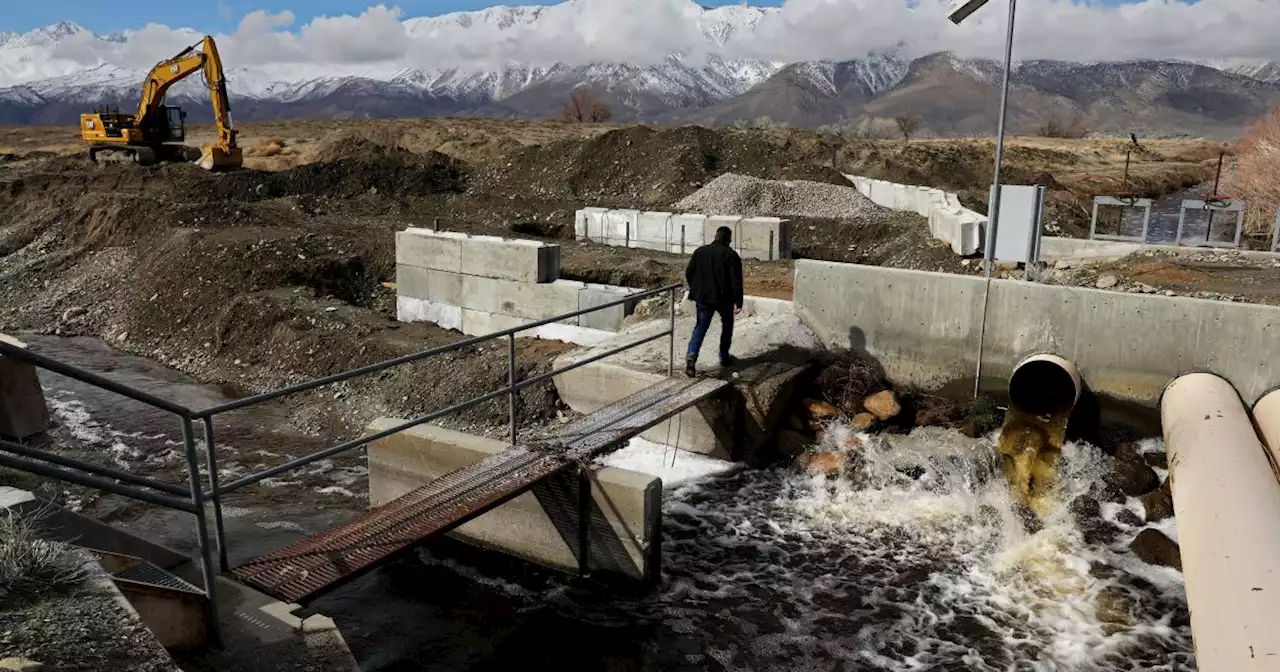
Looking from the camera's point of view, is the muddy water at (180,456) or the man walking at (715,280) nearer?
the muddy water at (180,456)

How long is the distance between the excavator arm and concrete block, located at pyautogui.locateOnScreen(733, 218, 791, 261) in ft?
63.6

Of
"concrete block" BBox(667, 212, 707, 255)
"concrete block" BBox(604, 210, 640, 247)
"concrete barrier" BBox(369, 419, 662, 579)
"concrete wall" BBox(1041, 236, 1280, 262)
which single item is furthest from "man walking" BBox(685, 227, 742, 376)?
"concrete block" BBox(604, 210, 640, 247)

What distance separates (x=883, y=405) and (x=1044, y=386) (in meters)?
1.89

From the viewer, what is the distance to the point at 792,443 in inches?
419

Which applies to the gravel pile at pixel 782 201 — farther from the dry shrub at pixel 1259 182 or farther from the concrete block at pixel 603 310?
the dry shrub at pixel 1259 182

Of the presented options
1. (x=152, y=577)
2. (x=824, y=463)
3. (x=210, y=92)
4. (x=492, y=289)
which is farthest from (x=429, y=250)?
(x=210, y=92)

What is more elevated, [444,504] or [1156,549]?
[444,504]

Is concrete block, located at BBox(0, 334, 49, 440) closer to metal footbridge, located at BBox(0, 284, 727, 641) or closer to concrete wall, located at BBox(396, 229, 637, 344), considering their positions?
metal footbridge, located at BBox(0, 284, 727, 641)

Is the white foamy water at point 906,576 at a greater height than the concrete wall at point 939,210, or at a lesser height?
lesser

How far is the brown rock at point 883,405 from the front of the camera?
419 inches

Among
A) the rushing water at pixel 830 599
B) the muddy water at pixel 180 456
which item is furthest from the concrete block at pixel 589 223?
the rushing water at pixel 830 599

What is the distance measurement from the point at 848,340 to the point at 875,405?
119 centimetres

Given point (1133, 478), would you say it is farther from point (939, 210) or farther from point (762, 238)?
point (939, 210)

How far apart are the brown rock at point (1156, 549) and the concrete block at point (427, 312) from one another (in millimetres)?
11137
